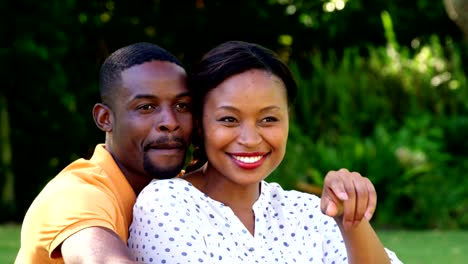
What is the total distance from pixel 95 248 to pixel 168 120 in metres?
0.62

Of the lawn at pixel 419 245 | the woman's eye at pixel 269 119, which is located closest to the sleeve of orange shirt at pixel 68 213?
the woman's eye at pixel 269 119

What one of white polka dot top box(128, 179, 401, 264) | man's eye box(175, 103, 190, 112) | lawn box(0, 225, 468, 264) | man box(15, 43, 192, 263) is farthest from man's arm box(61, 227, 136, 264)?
lawn box(0, 225, 468, 264)

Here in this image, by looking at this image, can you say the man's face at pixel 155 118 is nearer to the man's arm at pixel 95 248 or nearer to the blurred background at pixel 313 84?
the man's arm at pixel 95 248

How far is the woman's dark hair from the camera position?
3.05m

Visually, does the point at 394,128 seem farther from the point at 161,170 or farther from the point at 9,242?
the point at 161,170

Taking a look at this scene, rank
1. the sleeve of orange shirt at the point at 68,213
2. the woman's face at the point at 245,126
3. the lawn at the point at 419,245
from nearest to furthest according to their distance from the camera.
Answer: the sleeve of orange shirt at the point at 68,213, the woman's face at the point at 245,126, the lawn at the point at 419,245

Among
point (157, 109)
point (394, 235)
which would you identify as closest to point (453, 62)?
point (394, 235)

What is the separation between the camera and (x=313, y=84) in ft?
40.1

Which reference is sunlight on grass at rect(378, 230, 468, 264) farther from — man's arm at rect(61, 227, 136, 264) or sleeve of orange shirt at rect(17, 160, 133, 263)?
man's arm at rect(61, 227, 136, 264)

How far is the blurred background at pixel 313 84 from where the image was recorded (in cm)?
1087

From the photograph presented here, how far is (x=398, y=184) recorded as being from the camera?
35.8 feet

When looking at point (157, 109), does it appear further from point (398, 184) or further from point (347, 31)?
point (347, 31)

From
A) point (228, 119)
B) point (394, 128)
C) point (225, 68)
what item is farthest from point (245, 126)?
point (394, 128)

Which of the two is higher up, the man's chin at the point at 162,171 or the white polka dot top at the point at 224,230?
the man's chin at the point at 162,171
